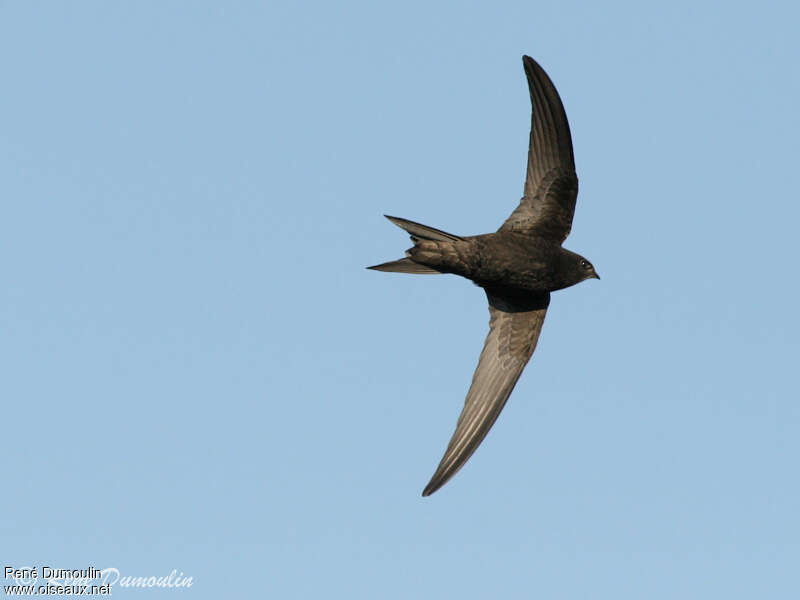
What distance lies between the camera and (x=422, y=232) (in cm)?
1591

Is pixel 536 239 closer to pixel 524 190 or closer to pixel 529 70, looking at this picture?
pixel 524 190

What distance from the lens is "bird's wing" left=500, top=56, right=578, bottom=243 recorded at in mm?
16859

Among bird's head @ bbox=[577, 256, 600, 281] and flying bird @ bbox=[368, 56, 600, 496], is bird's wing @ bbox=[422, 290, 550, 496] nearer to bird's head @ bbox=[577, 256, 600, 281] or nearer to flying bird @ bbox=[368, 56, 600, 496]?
flying bird @ bbox=[368, 56, 600, 496]

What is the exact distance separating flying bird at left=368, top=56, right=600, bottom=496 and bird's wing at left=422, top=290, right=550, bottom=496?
1cm

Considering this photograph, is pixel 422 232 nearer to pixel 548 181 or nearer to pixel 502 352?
pixel 548 181

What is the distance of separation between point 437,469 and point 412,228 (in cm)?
283

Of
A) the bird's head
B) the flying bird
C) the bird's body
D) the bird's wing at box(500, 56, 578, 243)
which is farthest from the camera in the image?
the bird's head

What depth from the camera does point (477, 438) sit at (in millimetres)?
16766

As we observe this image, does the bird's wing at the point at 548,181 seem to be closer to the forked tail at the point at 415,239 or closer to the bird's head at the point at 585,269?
the bird's head at the point at 585,269

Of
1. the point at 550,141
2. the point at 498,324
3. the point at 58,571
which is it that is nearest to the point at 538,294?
the point at 498,324

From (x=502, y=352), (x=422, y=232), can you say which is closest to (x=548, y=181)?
(x=422, y=232)

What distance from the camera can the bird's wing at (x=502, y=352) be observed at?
17112mm

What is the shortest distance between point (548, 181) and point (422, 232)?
6.76ft

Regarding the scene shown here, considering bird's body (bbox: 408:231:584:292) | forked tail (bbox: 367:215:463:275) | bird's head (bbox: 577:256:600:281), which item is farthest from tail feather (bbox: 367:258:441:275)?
bird's head (bbox: 577:256:600:281)
